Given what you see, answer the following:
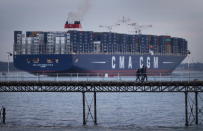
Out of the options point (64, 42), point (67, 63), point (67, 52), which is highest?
point (64, 42)

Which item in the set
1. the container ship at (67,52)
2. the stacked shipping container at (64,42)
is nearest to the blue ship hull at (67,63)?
the container ship at (67,52)

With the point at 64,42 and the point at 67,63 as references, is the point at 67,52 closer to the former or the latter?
the point at 67,63

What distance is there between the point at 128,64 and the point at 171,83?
146825 millimetres

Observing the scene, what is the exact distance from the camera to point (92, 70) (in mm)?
171750

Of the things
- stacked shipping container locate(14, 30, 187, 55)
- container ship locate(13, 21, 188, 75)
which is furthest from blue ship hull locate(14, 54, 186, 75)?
stacked shipping container locate(14, 30, 187, 55)

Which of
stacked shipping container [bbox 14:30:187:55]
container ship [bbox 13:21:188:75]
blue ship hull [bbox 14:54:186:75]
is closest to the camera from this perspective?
blue ship hull [bbox 14:54:186:75]

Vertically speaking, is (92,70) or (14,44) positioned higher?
(14,44)

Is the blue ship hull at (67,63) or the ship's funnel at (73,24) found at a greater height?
the ship's funnel at (73,24)

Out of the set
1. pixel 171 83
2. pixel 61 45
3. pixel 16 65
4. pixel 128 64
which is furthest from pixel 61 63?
pixel 171 83

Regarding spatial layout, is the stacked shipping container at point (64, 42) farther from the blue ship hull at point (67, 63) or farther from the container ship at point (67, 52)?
the blue ship hull at point (67, 63)

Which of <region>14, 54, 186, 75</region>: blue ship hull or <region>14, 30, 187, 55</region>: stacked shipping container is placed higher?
<region>14, 30, 187, 55</region>: stacked shipping container

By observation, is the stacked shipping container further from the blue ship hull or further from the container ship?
the blue ship hull

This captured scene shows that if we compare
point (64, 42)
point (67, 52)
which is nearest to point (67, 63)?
point (67, 52)

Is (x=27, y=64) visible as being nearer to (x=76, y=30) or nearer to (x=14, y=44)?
(x=14, y=44)
